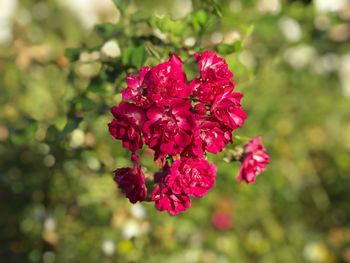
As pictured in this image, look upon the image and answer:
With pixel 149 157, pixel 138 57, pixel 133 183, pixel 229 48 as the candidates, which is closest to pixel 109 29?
pixel 138 57

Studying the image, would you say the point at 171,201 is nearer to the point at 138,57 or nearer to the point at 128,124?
the point at 128,124

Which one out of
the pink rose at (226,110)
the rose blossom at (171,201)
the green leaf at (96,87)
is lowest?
the green leaf at (96,87)

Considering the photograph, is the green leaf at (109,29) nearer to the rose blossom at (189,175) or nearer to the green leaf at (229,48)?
the green leaf at (229,48)

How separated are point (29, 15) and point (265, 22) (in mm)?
1785

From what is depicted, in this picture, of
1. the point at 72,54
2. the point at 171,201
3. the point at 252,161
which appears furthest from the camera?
the point at 72,54

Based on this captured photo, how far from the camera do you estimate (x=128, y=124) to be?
42.6 inches

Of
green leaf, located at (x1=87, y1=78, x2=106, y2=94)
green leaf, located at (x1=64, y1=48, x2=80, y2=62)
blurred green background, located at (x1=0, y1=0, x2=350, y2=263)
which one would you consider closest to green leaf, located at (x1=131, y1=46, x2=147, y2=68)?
blurred green background, located at (x1=0, y1=0, x2=350, y2=263)

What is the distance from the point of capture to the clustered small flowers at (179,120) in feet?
3.43

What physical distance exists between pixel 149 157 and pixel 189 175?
1.12 metres

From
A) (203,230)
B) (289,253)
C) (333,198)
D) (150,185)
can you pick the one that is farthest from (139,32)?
(333,198)

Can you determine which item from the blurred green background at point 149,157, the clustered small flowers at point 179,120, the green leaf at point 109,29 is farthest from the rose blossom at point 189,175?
the green leaf at point 109,29

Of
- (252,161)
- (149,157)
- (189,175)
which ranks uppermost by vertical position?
(189,175)

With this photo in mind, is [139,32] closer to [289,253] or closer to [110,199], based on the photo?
[110,199]

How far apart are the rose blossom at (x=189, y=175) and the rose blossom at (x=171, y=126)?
6 centimetres
